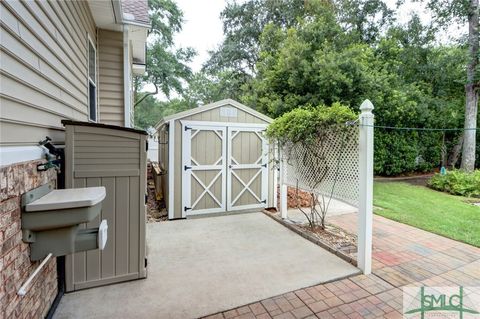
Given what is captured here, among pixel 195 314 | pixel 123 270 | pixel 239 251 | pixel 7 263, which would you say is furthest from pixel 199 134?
pixel 7 263

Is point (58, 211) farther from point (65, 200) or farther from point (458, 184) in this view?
point (458, 184)

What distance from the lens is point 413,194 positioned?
7.32 m

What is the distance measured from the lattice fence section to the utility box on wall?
101 inches

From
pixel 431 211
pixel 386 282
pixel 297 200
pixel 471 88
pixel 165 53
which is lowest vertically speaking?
pixel 386 282

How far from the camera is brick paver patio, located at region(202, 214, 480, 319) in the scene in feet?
7.64

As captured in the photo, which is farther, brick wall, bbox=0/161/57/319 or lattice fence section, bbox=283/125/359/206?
lattice fence section, bbox=283/125/359/206

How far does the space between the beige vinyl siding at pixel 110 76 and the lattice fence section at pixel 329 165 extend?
321 centimetres

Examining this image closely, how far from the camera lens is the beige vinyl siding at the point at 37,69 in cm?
151

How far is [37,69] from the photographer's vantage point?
6.35 feet

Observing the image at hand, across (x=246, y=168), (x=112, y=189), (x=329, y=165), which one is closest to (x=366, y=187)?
(x=329, y=165)

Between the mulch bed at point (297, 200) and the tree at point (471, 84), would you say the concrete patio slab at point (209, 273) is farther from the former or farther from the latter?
the tree at point (471, 84)

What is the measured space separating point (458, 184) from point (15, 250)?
389 inches

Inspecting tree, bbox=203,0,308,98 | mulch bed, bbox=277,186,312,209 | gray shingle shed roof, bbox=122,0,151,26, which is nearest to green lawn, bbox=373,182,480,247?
mulch bed, bbox=277,186,312,209

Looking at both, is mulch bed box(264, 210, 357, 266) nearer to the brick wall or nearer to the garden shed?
the garden shed
